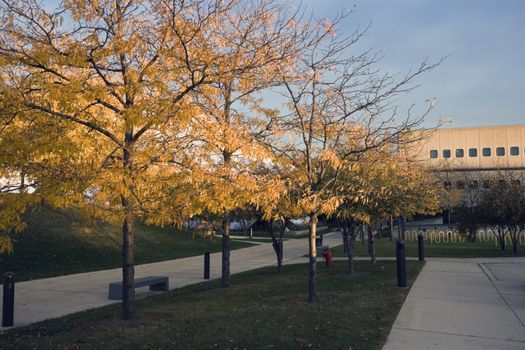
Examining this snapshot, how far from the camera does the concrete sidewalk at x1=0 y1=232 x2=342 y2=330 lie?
1102 cm

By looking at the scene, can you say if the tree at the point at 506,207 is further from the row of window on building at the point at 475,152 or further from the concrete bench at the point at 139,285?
the row of window on building at the point at 475,152

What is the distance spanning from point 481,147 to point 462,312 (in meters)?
53.5

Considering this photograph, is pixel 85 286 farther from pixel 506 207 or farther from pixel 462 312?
pixel 506 207

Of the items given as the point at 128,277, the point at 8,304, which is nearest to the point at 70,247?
the point at 8,304

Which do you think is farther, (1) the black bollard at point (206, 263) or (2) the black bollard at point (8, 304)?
(1) the black bollard at point (206, 263)

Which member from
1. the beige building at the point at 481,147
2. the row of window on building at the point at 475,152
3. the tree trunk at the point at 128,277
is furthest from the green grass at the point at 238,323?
the row of window on building at the point at 475,152

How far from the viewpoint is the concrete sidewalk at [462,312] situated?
7215 millimetres

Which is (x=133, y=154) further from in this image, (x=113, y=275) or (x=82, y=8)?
(x=113, y=275)

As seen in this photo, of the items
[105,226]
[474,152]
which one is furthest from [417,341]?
[474,152]

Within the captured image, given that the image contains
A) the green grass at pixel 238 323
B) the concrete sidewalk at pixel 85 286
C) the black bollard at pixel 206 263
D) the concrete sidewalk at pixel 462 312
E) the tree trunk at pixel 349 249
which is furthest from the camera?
the black bollard at pixel 206 263

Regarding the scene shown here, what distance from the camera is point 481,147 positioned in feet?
191

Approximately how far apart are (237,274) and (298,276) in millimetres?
2679

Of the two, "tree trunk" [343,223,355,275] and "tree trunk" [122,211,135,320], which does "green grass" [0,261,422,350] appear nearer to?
"tree trunk" [122,211,135,320]

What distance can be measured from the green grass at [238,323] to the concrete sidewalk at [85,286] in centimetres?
94
